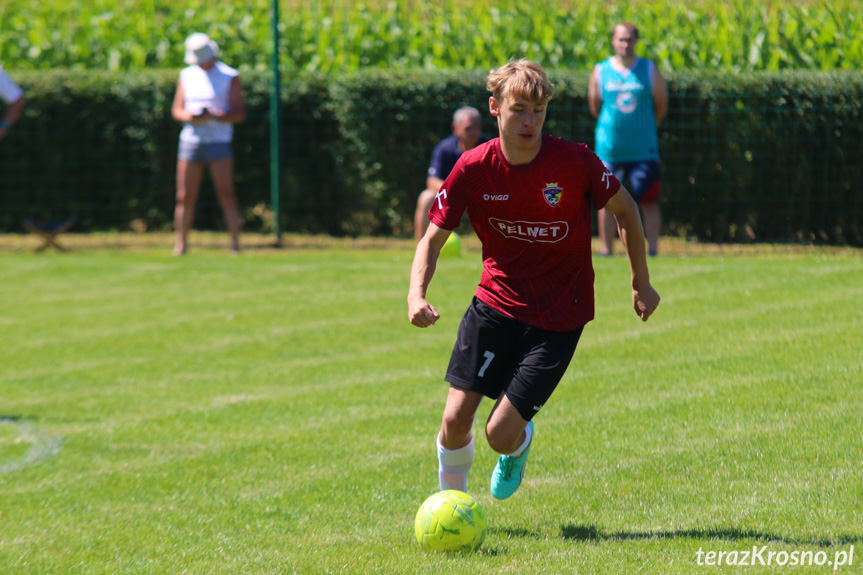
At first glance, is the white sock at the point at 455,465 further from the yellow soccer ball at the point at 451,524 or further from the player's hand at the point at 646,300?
the player's hand at the point at 646,300

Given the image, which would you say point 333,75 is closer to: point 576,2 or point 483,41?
point 483,41

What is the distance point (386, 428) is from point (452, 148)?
5.42 meters

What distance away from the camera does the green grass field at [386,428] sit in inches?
180

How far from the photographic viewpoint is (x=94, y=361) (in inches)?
333

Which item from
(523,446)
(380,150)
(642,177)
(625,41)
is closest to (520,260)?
(523,446)

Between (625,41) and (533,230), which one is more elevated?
(625,41)

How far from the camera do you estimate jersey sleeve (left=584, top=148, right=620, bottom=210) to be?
4473mm

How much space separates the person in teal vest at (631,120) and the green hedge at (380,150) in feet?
5.05

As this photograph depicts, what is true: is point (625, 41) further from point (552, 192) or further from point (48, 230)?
point (48, 230)

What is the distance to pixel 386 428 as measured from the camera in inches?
255

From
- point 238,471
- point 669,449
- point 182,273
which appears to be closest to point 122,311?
point 182,273

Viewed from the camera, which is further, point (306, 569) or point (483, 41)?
point (483, 41)

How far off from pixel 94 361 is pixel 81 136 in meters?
6.69

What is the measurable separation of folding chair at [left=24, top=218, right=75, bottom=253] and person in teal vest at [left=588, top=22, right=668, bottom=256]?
264 inches
